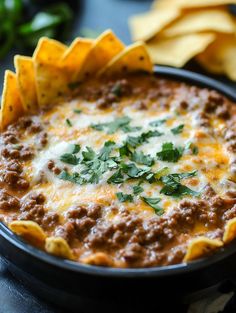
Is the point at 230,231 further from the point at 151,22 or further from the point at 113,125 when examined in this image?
the point at 151,22

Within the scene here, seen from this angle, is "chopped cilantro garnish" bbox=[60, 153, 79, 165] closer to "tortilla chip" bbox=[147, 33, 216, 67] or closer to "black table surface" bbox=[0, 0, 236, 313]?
"tortilla chip" bbox=[147, 33, 216, 67]

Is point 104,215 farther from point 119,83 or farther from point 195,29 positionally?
point 195,29

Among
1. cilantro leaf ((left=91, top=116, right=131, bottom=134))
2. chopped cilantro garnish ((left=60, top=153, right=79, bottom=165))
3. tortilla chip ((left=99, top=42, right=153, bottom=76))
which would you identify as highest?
tortilla chip ((left=99, top=42, right=153, bottom=76))

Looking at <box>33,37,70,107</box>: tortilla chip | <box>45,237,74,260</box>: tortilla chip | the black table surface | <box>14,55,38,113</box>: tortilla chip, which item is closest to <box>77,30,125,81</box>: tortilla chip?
<box>33,37,70,107</box>: tortilla chip

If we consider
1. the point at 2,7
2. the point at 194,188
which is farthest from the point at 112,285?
the point at 2,7

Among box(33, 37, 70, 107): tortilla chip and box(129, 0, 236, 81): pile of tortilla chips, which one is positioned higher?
box(33, 37, 70, 107): tortilla chip

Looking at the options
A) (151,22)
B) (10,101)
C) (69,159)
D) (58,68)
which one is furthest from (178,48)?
(69,159)

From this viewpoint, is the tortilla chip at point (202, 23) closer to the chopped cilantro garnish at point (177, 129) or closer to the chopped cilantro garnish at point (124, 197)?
the chopped cilantro garnish at point (177, 129)
